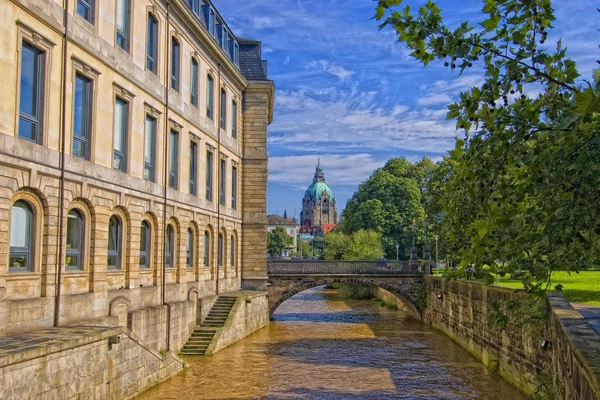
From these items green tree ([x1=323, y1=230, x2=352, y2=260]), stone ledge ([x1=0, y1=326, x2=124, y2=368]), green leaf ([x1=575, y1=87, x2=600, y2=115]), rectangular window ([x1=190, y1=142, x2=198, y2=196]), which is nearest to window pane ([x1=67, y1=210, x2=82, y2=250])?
stone ledge ([x1=0, y1=326, x2=124, y2=368])

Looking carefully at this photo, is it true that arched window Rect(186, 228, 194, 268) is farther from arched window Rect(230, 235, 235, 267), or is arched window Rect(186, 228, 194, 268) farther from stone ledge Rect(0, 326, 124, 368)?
stone ledge Rect(0, 326, 124, 368)

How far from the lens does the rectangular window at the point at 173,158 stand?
77.0 feet

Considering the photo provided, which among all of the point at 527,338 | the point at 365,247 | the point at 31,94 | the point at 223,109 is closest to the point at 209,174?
the point at 223,109

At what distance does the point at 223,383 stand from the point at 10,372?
895 cm

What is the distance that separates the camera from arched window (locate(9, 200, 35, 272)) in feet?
45.4

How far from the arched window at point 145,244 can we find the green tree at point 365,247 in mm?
36130

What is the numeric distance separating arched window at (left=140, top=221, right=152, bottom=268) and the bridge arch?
16.5 meters

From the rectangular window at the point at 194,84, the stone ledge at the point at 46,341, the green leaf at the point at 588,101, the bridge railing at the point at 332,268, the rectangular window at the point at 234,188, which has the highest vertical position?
the rectangular window at the point at 194,84

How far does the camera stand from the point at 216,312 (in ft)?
87.7

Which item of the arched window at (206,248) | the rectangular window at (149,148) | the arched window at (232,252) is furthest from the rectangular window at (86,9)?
the arched window at (232,252)

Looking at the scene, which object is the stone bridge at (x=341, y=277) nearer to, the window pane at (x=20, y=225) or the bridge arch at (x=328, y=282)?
the bridge arch at (x=328, y=282)

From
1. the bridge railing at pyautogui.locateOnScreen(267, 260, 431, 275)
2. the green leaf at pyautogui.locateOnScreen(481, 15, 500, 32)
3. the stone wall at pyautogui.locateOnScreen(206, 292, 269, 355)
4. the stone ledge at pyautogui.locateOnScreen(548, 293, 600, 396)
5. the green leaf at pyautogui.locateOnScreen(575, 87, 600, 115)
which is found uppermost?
the green leaf at pyautogui.locateOnScreen(481, 15, 500, 32)

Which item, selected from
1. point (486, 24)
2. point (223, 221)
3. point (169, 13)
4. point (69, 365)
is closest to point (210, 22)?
point (169, 13)

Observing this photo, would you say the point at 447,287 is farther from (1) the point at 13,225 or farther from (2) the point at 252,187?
(1) the point at 13,225
